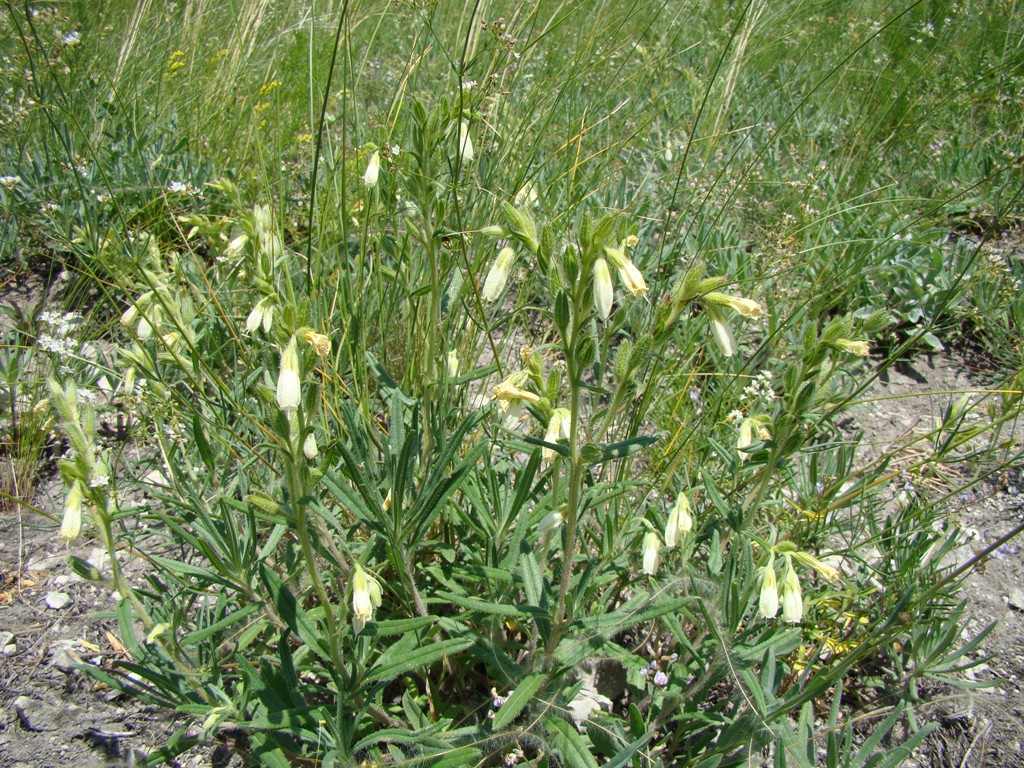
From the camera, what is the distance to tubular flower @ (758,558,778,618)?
175 centimetres

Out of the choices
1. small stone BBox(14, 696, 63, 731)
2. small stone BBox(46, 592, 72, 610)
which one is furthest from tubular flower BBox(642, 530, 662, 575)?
small stone BBox(46, 592, 72, 610)

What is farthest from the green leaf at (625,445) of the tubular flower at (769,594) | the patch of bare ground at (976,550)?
the patch of bare ground at (976,550)

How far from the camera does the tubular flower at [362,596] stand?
1.59 meters

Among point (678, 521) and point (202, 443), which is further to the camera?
point (202, 443)

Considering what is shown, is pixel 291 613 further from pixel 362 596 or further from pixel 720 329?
pixel 720 329

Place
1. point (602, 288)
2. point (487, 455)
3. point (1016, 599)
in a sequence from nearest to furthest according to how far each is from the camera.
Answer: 1. point (602, 288)
2. point (487, 455)
3. point (1016, 599)

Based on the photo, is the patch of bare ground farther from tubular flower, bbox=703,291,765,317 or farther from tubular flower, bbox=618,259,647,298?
tubular flower, bbox=618,259,647,298

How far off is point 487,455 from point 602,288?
861 millimetres

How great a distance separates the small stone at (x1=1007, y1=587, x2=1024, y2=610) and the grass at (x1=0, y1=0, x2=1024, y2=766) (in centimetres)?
34

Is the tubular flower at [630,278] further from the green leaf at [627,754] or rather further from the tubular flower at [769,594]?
the green leaf at [627,754]

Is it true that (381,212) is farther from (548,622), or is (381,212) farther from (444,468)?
(548,622)

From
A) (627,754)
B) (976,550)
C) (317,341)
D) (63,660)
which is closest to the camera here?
(317,341)

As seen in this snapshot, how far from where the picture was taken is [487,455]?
2.10 meters

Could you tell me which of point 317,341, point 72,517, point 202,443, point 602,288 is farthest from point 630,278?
point 202,443
